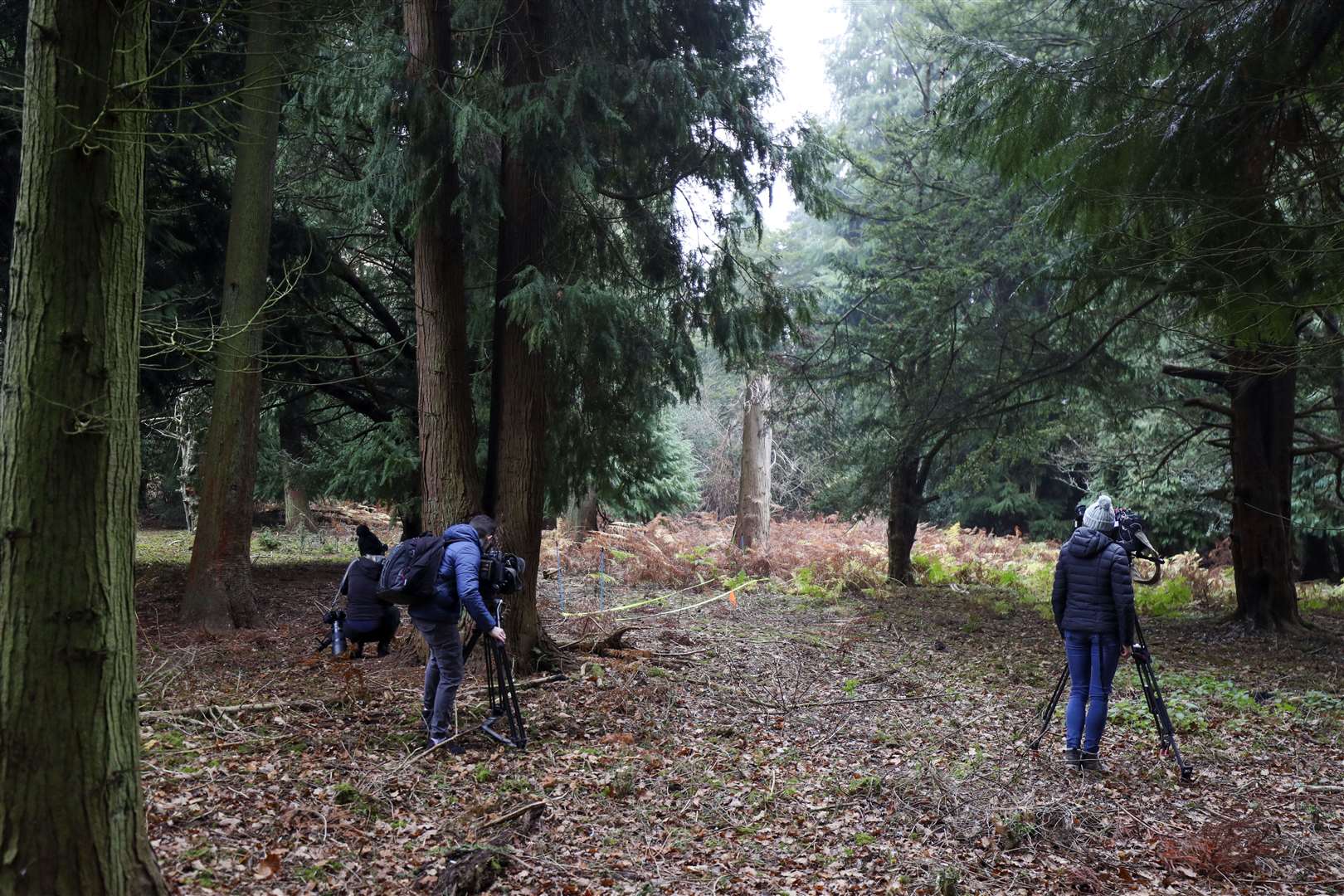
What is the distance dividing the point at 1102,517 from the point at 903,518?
1043 cm

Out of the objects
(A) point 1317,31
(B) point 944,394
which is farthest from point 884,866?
(B) point 944,394

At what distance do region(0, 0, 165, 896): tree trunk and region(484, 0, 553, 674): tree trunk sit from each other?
4.95m

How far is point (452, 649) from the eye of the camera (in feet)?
21.2

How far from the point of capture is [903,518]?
16828 millimetres

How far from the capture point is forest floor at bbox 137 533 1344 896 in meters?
4.80

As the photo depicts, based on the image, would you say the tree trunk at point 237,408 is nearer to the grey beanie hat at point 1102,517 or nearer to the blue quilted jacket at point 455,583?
the blue quilted jacket at point 455,583

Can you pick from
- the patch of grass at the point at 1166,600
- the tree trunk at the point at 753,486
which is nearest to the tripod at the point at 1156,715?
the patch of grass at the point at 1166,600

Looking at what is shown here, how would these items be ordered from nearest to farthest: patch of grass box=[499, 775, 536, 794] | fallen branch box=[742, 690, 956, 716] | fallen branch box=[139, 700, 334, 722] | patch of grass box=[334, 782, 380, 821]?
Answer: patch of grass box=[334, 782, 380, 821] → patch of grass box=[499, 775, 536, 794] → fallen branch box=[139, 700, 334, 722] → fallen branch box=[742, 690, 956, 716]

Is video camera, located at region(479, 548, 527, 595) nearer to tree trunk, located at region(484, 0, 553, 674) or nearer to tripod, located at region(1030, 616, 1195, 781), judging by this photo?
tree trunk, located at region(484, 0, 553, 674)

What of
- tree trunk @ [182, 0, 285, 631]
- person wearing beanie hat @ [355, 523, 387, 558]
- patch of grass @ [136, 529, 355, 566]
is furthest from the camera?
patch of grass @ [136, 529, 355, 566]

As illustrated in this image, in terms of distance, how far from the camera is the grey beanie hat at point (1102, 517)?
21.3 ft

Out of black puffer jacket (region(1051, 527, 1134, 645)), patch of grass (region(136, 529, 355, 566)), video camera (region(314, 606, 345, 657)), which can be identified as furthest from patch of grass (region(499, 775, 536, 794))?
patch of grass (region(136, 529, 355, 566))

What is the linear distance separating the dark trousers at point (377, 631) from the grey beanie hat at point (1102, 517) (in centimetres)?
632

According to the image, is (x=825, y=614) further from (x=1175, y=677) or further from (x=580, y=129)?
(x=580, y=129)
